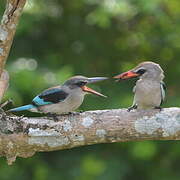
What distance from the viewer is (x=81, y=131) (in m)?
6.21

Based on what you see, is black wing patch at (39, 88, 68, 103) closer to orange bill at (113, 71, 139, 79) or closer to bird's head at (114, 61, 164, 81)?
orange bill at (113, 71, 139, 79)

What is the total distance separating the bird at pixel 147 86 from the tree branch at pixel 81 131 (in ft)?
1.93

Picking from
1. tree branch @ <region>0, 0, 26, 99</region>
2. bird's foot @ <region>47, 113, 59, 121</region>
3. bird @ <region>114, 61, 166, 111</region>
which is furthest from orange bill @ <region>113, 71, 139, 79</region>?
tree branch @ <region>0, 0, 26, 99</region>

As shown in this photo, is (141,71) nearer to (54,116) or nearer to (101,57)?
(54,116)

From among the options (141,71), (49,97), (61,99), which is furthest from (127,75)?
(49,97)

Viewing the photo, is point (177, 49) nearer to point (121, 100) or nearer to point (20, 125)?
point (121, 100)

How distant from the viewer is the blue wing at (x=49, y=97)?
689 cm

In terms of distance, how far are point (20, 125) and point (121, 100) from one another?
323cm

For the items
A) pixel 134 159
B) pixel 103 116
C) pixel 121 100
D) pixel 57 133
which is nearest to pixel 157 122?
pixel 103 116

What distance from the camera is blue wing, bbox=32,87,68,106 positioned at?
22.6 ft

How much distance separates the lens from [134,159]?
9945 millimetres

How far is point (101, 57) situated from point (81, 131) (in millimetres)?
4390

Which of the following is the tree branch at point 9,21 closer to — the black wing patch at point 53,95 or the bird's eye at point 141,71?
the black wing patch at point 53,95

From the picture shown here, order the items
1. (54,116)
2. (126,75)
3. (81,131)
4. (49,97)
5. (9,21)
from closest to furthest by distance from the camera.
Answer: (9,21)
(81,131)
(54,116)
(126,75)
(49,97)
